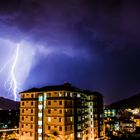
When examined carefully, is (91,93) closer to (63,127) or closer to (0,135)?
(63,127)

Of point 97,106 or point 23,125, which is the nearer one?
point 23,125

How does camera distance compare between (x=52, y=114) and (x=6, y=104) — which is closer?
(x=52, y=114)

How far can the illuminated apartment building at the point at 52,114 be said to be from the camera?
3934 cm

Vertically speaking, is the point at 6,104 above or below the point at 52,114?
above

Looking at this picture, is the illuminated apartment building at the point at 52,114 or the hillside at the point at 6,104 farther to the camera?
the hillside at the point at 6,104

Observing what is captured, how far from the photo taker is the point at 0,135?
4225cm

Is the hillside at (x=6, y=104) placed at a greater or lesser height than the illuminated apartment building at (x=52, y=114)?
greater

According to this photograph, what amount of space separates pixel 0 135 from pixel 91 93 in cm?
2006

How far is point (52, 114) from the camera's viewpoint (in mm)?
40062

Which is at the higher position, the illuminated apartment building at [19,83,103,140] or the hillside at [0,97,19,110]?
the hillside at [0,97,19,110]

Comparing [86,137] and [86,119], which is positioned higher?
[86,119]

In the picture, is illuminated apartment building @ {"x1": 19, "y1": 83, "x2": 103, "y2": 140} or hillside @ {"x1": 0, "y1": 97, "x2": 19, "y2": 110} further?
hillside @ {"x1": 0, "y1": 97, "x2": 19, "y2": 110}

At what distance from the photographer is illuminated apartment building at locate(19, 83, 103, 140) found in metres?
39.3

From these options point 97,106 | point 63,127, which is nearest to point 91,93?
point 97,106
